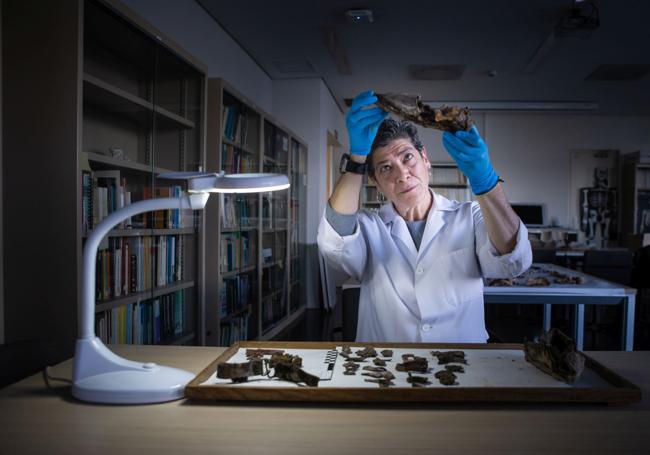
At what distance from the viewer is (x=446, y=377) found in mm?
1062

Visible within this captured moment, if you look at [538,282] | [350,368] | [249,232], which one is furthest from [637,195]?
[350,368]

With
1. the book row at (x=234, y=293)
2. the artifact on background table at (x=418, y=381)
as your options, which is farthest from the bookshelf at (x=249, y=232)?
the artifact on background table at (x=418, y=381)

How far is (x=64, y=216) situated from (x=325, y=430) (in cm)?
145

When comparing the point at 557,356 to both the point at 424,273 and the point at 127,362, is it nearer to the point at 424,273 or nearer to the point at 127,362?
the point at 424,273

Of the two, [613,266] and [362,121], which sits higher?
[362,121]

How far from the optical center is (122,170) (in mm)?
2279

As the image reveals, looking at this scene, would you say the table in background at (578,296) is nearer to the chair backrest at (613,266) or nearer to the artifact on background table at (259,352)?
the chair backrest at (613,266)

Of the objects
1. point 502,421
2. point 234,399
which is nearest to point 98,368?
point 234,399

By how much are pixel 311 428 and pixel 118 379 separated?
1.37 feet

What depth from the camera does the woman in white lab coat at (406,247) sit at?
168 cm

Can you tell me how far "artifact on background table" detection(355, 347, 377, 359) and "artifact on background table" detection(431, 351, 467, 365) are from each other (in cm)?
15

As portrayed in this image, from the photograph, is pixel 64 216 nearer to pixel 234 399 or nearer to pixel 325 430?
pixel 234 399

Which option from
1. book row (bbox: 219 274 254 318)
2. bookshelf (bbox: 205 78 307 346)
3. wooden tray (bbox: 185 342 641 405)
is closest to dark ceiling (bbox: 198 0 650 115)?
bookshelf (bbox: 205 78 307 346)

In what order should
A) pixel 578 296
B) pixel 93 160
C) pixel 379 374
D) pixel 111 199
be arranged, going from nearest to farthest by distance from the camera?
pixel 379 374
pixel 93 160
pixel 111 199
pixel 578 296
